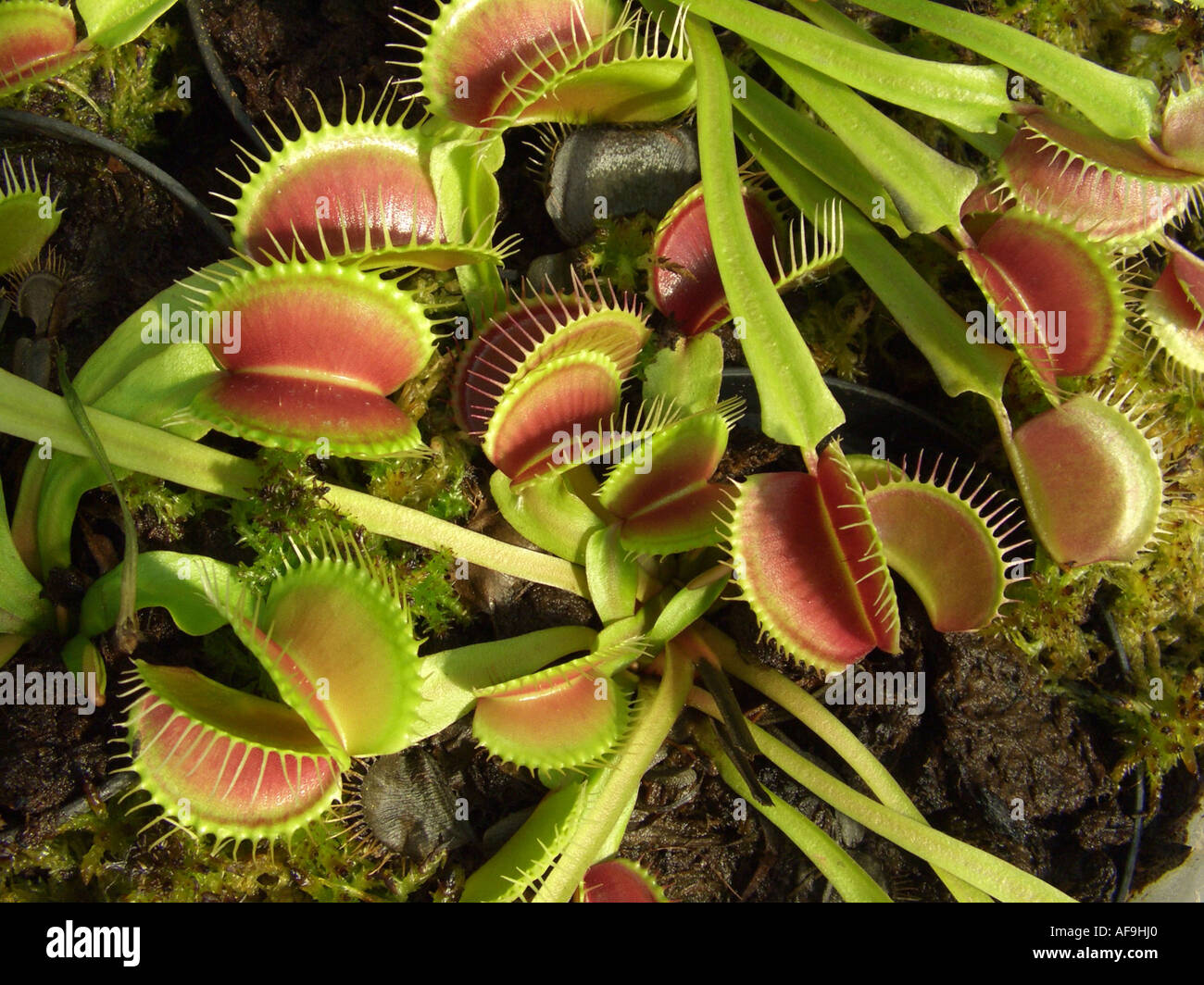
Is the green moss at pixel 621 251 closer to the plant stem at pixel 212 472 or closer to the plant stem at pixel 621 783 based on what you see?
the plant stem at pixel 212 472

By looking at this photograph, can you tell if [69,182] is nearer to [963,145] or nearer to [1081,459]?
[963,145]
